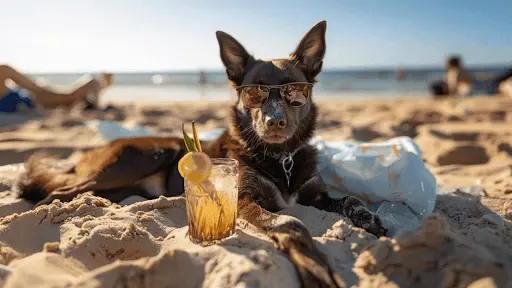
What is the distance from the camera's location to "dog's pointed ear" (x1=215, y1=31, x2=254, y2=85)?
3098mm

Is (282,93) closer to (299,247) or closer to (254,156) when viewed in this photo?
(254,156)

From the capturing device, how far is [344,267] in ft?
5.78

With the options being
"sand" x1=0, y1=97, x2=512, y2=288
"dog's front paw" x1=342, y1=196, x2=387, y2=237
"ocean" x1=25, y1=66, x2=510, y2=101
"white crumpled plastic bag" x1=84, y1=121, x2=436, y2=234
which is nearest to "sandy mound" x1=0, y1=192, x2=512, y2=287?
"sand" x1=0, y1=97, x2=512, y2=288

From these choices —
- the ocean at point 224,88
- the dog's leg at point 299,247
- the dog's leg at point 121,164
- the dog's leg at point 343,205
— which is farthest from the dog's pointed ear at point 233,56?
the ocean at point 224,88

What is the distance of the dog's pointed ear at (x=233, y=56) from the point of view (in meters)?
3.10

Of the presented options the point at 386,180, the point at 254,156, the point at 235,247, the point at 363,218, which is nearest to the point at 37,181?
the point at 254,156

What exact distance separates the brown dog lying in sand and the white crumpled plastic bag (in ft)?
1.23

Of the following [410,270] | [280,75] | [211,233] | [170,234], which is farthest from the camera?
[280,75]

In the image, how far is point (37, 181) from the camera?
126 inches

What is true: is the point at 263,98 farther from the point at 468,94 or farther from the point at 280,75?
the point at 468,94

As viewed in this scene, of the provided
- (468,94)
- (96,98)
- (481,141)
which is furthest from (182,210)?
(468,94)

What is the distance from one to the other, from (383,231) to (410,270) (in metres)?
0.79

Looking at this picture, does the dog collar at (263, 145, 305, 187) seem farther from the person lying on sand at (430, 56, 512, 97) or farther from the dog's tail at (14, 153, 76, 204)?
Result: the person lying on sand at (430, 56, 512, 97)

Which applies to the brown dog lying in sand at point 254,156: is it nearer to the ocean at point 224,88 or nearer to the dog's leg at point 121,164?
the dog's leg at point 121,164
